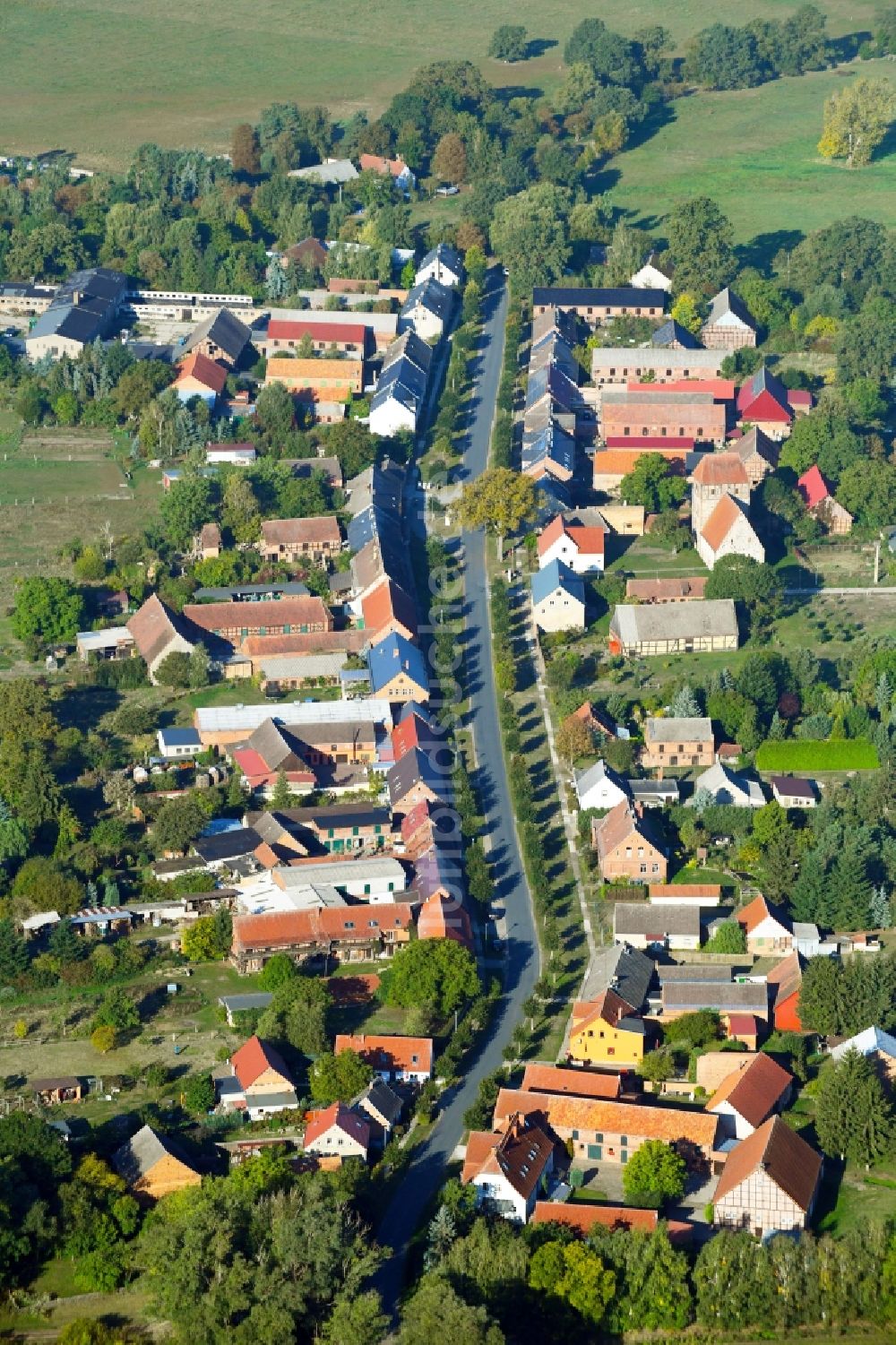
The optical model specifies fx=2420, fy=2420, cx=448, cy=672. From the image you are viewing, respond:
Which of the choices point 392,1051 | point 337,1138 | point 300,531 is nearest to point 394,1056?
point 392,1051

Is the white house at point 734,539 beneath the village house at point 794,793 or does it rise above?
above

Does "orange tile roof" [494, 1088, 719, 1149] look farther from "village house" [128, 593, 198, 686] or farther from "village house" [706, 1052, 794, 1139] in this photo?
"village house" [128, 593, 198, 686]

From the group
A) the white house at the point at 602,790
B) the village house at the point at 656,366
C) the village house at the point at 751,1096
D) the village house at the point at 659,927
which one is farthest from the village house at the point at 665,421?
the village house at the point at 751,1096

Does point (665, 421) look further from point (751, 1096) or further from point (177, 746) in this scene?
point (751, 1096)

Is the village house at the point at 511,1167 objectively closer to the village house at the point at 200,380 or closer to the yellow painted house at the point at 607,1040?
the yellow painted house at the point at 607,1040

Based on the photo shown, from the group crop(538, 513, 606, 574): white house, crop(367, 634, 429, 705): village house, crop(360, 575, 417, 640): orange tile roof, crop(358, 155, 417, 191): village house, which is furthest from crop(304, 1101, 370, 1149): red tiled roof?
crop(358, 155, 417, 191): village house

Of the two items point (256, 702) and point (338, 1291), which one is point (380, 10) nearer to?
point (256, 702)
